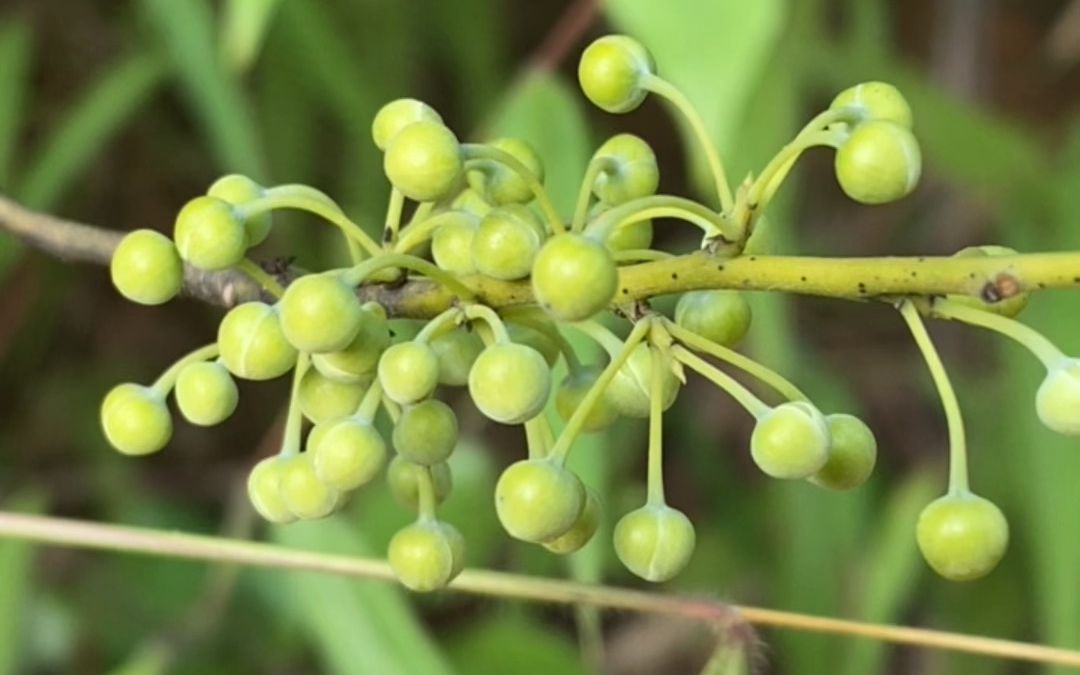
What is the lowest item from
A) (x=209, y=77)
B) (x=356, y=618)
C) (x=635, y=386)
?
(x=356, y=618)

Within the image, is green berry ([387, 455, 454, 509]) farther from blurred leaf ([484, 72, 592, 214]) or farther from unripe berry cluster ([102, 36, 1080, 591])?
blurred leaf ([484, 72, 592, 214])

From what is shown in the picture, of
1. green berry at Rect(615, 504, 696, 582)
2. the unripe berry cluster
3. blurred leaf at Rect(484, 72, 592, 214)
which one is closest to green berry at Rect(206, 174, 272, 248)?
the unripe berry cluster

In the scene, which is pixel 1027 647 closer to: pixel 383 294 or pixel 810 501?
pixel 383 294

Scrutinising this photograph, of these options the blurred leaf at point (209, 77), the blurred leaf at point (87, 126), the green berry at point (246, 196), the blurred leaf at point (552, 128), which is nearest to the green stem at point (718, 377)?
the green berry at point (246, 196)

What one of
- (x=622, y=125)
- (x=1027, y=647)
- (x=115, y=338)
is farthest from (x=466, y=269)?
(x=622, y=125)

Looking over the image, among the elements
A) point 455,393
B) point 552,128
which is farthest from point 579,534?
point 455,393

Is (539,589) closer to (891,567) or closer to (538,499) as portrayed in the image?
(538,499)
